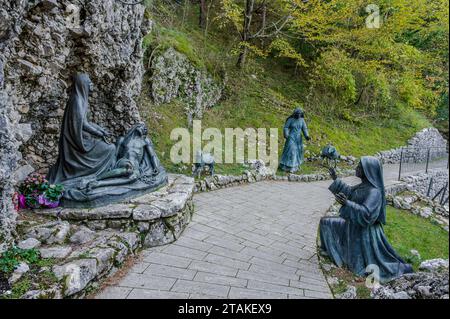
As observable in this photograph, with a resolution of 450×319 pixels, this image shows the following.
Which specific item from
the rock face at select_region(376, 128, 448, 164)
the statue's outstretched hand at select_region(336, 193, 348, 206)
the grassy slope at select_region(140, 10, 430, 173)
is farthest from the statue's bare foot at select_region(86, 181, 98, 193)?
the rock face at select_region(376, 128, 448, 164)

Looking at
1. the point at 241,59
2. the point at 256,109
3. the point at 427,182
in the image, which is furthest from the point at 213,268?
the point at 427,182

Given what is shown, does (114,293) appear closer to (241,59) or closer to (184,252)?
(184,252)

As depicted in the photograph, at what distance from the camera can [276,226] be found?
624 centimetres

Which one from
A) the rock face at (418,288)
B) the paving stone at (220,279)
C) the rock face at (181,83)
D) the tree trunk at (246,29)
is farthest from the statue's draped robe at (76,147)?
the tree trunk at (246,29)

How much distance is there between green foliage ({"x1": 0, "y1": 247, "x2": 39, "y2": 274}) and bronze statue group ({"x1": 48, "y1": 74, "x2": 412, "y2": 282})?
120cm

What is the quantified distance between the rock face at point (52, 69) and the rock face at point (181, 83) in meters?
2.74

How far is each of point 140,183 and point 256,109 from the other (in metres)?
8.94

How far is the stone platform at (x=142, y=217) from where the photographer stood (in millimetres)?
4637

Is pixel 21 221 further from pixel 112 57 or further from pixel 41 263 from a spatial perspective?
pixel 112 57

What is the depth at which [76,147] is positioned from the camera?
5.12 metres

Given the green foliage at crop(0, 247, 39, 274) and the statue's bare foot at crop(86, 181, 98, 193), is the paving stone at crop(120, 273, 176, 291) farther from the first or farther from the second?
the statue's bare foot at crop(86, 181, 98, 193)

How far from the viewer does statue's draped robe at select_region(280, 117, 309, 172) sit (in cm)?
1066

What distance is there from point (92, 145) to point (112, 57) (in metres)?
2.22
